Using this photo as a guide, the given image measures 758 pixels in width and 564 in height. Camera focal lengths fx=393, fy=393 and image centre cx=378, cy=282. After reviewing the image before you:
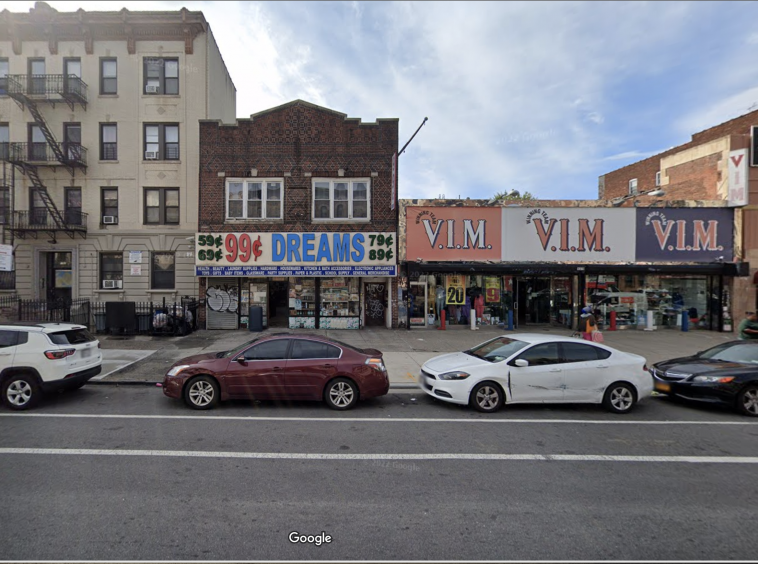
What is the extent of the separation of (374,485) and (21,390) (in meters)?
6.87

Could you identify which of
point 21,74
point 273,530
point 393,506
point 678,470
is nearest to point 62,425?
point 273,530

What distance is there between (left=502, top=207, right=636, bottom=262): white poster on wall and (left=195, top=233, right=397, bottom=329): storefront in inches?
207

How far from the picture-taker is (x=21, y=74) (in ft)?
55.8

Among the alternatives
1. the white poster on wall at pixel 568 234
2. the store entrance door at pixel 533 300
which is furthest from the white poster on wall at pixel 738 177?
the store entrance door at pixel 533 300

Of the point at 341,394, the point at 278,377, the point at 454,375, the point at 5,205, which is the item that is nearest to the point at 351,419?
the point at 341,394

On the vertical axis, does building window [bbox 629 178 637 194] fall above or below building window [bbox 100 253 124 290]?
above

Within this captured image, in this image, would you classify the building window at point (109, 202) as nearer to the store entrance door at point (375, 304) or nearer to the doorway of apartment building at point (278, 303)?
the doorway of apartment building at point (278, 303)

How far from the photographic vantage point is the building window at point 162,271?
1705cm

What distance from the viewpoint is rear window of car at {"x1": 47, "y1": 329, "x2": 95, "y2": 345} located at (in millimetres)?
7375

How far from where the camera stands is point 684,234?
1681cm

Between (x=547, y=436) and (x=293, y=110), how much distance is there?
15.3m

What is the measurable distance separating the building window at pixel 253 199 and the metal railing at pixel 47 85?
25.3 feet

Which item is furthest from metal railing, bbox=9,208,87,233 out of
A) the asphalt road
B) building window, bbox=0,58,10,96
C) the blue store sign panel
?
the blue store sign panel

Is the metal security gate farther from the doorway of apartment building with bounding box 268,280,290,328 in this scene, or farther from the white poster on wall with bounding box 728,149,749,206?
the white poster on wall with bounding box 728,149,749,206
